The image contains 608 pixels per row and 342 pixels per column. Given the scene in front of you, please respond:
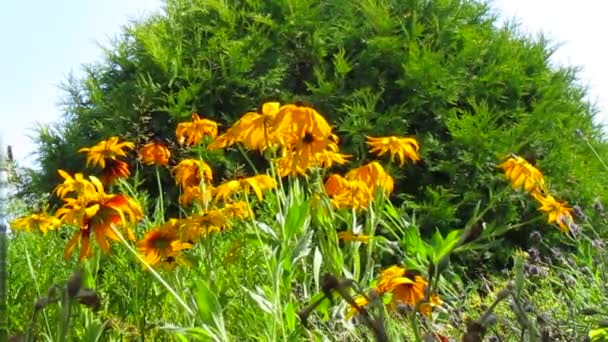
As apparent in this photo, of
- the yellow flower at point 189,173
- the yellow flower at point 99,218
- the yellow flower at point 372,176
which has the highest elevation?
the yellow flower at point 99,218

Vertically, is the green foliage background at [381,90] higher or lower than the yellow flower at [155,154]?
lower

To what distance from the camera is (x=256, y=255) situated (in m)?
3.95

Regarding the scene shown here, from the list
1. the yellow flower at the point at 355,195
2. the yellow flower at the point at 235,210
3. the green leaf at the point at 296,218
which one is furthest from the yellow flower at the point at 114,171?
the green leaf at the point at 296,218

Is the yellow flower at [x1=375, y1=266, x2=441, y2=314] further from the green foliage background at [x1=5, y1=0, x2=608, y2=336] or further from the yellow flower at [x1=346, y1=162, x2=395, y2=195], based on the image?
the green foliage background at [x1=5, y1=0, x2=608, y2=336]

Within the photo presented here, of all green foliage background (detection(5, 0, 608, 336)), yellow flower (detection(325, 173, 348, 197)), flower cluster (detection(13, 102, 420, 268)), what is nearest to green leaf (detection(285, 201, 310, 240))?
flower cluster (detection(13, 102, 420, 268))

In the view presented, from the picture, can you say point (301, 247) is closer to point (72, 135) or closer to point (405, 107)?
point (405, 107)

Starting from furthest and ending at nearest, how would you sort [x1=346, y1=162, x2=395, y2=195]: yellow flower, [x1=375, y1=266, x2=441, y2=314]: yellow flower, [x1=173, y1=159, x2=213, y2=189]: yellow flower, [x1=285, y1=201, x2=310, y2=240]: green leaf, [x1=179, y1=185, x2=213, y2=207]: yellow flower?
[x1=173, y1=159, x2=213, y2=189]: yellow flower → [x1=346, y1=162, x2=395, y2=195]: yellow flower → [x1=179, y1=185, x2=213, y2=207]: yellow flower → [x1=285, y1=201, x2=310, y2=240]: green leaf → [x1=375, y1=266, x2=441, y2=314]: yellow flower

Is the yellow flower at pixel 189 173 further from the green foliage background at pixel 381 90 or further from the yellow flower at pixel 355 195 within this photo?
the green foliage background at pixel 381 90

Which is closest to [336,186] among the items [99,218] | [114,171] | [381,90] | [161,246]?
[161,246]

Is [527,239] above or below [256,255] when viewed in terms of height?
below

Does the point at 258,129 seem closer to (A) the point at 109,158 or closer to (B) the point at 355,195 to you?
(B) the point at 355,195

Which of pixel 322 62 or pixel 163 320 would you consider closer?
pixel 163 320

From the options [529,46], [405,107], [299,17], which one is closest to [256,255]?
[405,107]

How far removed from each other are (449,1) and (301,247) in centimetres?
429
